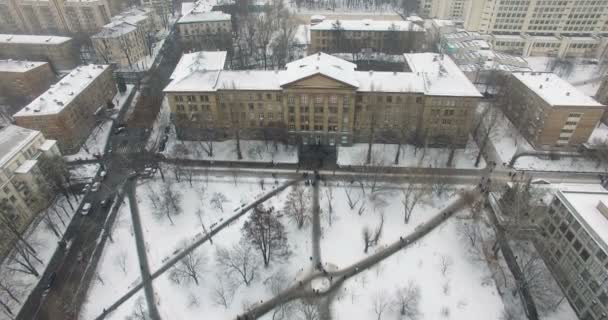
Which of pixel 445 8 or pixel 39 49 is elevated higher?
pixel 445 8

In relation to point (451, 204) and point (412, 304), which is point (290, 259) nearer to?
point (412, 304)

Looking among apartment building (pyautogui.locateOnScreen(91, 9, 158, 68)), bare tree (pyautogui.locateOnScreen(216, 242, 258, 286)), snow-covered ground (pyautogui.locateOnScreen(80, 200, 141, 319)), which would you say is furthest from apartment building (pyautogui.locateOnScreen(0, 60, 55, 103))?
bare tree (pyautogui.locateOnScreen(216, 242, 258, 286))

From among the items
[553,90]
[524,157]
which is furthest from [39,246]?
[553,90]

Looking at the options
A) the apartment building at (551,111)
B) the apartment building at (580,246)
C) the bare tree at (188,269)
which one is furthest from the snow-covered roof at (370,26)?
the bare tree at (188,269)

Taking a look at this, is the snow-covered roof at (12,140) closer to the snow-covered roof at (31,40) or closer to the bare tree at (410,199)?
the snow-covered roof at (31,40)

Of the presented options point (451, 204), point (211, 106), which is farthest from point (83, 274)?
point (451, 204)

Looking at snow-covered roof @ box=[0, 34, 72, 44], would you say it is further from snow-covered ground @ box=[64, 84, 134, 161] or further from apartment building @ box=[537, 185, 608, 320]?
apartment building @ box=[537, 185, 608, 320]

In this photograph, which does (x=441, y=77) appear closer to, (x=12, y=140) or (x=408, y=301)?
(x=408, y=301)

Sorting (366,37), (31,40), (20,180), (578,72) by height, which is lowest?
(578,72)
